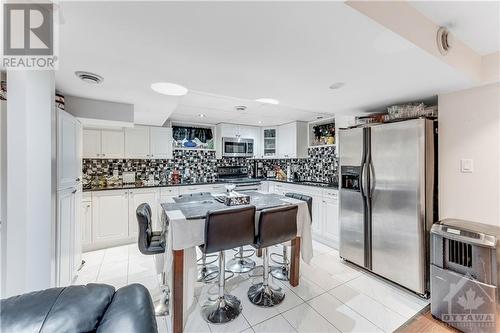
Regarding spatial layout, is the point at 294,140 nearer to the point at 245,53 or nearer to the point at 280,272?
the point at 280,272

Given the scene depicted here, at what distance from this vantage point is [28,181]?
128cm

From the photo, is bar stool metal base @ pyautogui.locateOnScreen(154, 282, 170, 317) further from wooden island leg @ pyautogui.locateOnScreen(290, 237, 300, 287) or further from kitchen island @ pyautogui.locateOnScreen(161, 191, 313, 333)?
wooden island leg @ pyautogui.locateOnScreen(290, 237, 300, 287)

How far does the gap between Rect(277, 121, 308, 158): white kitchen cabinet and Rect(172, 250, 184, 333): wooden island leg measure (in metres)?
3.39

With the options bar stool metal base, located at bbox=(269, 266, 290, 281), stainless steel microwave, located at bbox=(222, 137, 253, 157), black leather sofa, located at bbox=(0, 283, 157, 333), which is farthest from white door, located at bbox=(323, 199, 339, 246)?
black leather sofa, located at bbox=(0, 283, 157, 333)


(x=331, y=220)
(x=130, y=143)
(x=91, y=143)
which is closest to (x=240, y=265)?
(x=331, y=220)

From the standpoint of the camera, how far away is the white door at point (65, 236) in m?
1.81

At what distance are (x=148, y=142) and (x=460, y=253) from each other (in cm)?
443

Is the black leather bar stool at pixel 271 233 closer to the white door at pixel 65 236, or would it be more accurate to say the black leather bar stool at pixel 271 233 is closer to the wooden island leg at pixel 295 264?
the wooden island leg at pixel 295 264

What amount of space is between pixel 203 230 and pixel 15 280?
1.13 metres

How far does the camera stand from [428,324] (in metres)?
1.88

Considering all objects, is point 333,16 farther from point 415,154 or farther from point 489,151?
point 489,151

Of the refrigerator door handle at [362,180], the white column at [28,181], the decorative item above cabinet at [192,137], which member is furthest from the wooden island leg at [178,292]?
the decorative item above cabinet at [192,137]

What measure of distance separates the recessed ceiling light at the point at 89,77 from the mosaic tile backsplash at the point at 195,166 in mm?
2327

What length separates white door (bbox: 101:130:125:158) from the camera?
3.67 m
